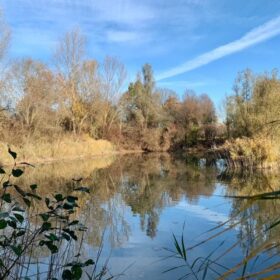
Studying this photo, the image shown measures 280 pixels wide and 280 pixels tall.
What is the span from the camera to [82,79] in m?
28.8

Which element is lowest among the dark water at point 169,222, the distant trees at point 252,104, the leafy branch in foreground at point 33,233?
the dark water at point 169,222

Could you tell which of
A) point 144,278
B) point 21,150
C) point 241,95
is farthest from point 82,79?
point 144,278

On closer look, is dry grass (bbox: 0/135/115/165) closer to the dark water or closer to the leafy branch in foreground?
the dark water

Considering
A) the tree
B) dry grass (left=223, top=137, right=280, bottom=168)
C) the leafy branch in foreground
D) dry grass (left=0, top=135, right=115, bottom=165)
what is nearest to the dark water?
the leafy branch in foreground

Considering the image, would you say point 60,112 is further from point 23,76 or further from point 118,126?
point 118,126

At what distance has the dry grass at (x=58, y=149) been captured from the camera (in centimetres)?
1867

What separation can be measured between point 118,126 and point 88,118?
492 centimetres

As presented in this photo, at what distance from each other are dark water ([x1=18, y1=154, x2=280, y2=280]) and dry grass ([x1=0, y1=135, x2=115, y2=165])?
17.6 feet

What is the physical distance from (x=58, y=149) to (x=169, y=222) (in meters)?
17.1

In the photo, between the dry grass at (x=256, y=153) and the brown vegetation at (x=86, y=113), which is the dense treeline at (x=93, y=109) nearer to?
the brown vegetation at (x=86, y=113)

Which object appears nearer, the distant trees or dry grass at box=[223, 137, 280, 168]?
dry grass at box=[223, 137, 280, 168]

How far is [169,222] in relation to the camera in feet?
22.9

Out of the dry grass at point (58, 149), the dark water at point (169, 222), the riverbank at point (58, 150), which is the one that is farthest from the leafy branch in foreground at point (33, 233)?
the dry grass at point (58, 149)

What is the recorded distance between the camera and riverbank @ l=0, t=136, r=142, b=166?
18.4 metres
